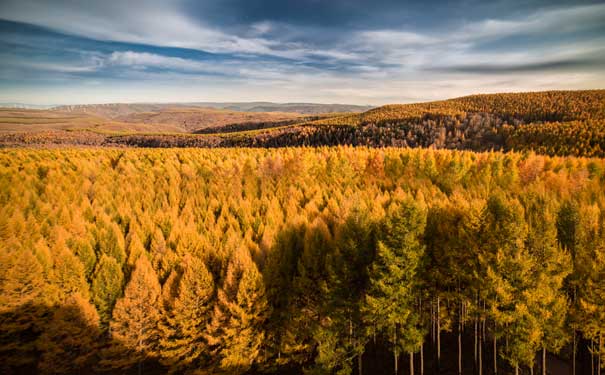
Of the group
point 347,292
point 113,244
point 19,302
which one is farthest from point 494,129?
point 19,302

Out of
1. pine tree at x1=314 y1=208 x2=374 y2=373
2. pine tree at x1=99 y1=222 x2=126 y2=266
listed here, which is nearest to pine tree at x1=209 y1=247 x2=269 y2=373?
pine tree at x1=314 y1=208 x2=374 y2=373

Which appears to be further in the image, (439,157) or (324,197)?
(439,157)

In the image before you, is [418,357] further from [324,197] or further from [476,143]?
[476,143]

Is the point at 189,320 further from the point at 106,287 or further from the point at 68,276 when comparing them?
the point at 68,276

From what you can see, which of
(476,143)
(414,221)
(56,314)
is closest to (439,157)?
(476,143)

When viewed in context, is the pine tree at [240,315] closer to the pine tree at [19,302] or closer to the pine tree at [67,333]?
the pine tree at [67,333]

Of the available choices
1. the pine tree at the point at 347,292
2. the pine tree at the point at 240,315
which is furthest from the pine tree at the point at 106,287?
the pine tree at the point at 347,292
